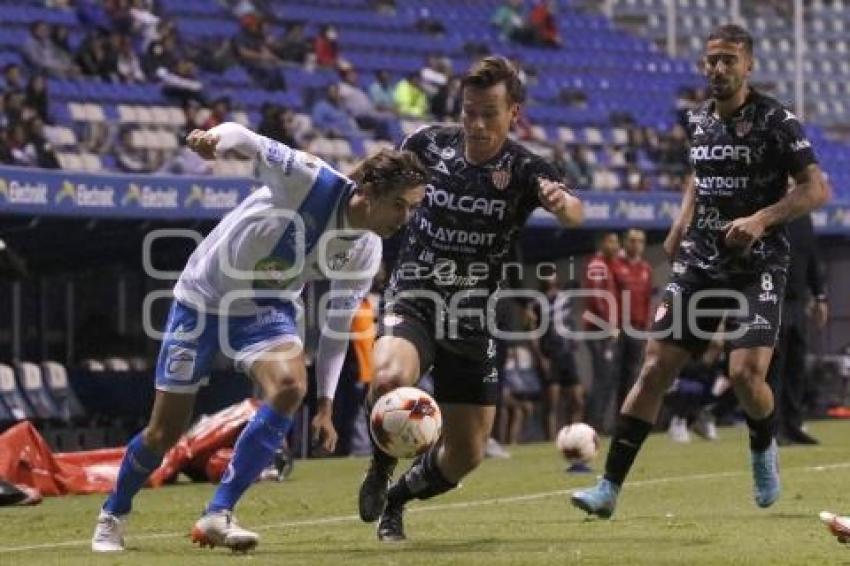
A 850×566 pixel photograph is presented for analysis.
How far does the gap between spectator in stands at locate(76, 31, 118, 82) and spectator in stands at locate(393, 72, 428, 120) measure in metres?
4.18

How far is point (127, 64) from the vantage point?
74.8 ft

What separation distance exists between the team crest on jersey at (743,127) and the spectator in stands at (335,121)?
42.5 feet

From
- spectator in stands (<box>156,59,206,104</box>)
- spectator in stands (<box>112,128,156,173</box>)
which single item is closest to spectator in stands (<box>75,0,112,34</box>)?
spectator in stands (<box>156,59,206,104</box>)

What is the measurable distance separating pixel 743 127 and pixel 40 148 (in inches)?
386

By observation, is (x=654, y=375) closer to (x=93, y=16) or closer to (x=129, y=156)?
(x=129, y=156)

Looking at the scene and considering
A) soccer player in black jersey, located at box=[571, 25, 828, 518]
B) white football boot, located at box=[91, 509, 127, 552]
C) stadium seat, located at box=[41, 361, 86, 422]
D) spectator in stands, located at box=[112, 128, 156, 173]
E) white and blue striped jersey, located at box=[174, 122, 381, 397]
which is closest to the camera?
white and blue striped jersey, located at box=[174, 122, 381, 397]

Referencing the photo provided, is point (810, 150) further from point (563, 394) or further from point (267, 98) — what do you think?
point (267, 98)

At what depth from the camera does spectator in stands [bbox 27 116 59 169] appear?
18875 millimetres

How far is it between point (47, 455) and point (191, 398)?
5697 mm

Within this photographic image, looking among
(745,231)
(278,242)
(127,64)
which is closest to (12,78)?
(127,64)

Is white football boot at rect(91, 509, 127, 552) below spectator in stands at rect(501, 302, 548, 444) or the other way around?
the other way around

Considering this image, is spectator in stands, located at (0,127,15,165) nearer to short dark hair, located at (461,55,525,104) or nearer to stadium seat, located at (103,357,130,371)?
stadium seat, located at (103,357,130,371)

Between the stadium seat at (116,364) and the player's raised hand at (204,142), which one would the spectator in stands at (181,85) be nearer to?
the stadium seat at (116,364)

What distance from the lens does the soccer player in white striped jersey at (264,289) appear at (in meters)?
8.70
